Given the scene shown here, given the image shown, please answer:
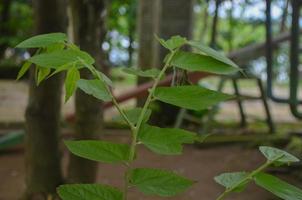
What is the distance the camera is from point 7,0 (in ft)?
33.5

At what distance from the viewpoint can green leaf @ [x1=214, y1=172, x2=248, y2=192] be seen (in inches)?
31.6

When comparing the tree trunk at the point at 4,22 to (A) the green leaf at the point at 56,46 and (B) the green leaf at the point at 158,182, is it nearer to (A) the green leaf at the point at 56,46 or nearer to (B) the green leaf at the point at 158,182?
(A) the green leaf at the point at 56,46

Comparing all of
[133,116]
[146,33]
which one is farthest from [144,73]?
[146,33]

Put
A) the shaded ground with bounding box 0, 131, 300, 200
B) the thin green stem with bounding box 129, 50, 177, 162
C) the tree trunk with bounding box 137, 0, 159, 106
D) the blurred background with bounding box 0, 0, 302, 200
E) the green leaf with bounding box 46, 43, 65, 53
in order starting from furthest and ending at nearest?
1. the tree trunk with bounding box 137, 0, 159, 106
2. the shaded ground with bounding box 0, 131, 300, 200
3. the blurred background with bounding box 0, 0, 302, 200
4. the green leaf with bounding box 46, 43, 65, 53
5. the thin green stem with bounding box 129, 50, 177, 162

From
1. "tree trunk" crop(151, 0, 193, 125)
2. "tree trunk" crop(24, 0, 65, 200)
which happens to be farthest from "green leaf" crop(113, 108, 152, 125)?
"tree trunk" crop(151, 0, 193, 125)

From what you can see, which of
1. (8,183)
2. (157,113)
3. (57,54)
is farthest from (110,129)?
(57,54)

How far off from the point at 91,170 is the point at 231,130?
2533 mm

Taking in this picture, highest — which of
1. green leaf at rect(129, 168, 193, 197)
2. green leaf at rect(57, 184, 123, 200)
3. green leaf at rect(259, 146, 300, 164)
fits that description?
green leaf at rect(259, 146, 300, 164)

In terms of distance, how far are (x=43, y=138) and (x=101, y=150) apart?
1502mm

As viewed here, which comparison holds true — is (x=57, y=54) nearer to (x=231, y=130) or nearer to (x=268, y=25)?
(x=268, y=25)

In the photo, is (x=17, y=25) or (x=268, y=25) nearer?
(x=268, y=25)

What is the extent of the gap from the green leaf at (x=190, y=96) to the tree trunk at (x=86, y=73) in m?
1.07

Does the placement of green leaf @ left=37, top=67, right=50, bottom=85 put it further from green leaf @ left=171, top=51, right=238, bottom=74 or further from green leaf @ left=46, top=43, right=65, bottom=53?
green leaf @ left=171, top=51, right=238, bottom=74

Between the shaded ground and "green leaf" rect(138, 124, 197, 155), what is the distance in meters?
1.84
